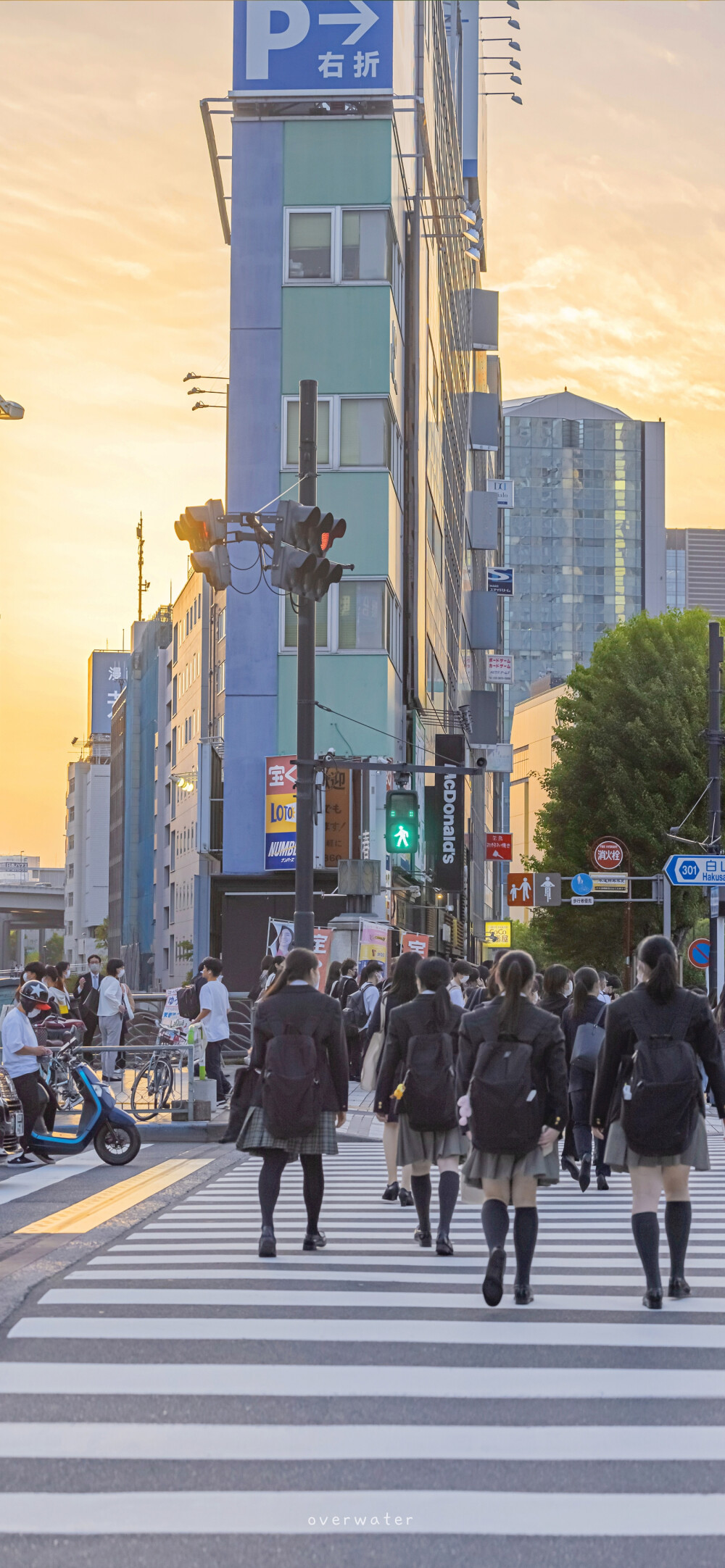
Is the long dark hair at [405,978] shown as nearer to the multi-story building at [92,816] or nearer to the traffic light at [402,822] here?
the traffic light at [402,822]

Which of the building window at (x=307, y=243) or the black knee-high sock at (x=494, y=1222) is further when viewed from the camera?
the building window at (x=307, y=243)

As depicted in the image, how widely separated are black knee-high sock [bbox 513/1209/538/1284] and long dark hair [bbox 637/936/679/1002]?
48.4 inches

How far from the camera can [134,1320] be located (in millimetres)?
8273

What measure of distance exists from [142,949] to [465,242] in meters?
52.2

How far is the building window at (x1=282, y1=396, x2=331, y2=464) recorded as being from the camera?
3969 centimetres

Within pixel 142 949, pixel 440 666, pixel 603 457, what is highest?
pixel 603 457

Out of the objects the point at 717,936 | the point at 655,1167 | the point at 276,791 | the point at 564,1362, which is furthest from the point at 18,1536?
the point at 276,791

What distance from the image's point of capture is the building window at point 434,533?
161ft

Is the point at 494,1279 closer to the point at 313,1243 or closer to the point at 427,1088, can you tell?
the point at 427,1088

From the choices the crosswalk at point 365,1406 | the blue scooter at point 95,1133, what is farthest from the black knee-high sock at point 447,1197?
the blue scooter at point 95,1133

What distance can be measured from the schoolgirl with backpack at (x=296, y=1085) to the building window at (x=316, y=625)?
2746 centimetres

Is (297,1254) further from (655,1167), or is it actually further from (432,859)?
(432,859)

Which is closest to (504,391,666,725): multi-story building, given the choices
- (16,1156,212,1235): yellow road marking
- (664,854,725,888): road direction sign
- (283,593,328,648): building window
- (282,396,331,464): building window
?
(282,396,331,464): building window

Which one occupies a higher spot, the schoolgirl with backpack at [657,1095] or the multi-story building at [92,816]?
the multi-story building at [92,816]
